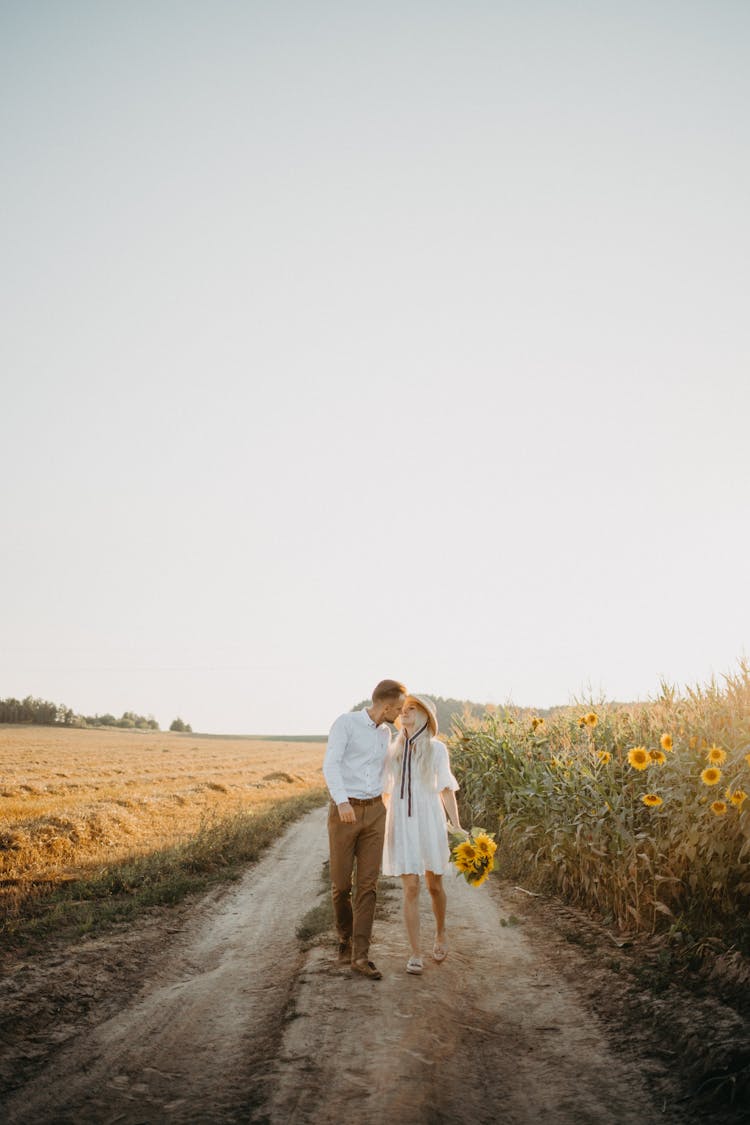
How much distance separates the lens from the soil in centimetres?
393

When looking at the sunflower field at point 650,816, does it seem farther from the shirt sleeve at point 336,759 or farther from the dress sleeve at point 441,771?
the shirt sleeve at point 336,759

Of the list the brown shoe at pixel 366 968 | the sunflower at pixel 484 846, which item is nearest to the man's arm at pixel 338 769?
the brown shoe at pixel 366 968

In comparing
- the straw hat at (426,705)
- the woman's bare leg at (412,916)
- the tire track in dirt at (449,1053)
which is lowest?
the tire track in dirt at (449,1053)

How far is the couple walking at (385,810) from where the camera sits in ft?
20.0

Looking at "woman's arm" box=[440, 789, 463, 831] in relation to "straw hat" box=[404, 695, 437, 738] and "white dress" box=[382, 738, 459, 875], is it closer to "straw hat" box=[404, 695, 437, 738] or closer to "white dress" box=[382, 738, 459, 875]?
"white dress" box=[382, 738, 459, 875]

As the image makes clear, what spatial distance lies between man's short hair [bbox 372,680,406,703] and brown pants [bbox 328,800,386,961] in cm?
94

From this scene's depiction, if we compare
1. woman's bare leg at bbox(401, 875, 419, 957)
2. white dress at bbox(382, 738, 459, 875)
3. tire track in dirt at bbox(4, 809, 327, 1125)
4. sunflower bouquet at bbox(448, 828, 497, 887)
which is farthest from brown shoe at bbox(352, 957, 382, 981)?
sunflower bouquet at bbox(448, 828, 497, 887)

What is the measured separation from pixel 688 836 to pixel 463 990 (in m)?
2.35

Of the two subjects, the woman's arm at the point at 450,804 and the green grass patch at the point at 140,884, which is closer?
the woman's arm at the point at 450,804

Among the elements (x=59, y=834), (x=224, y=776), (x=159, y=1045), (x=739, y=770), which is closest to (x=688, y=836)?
(x=739, y=770)

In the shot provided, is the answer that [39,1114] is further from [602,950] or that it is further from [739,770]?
[739,770]

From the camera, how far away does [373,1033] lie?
4773 mm

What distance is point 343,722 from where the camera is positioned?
20.8 feet

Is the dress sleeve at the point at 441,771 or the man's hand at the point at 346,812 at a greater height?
the dress sleeve at the point at 441,771
